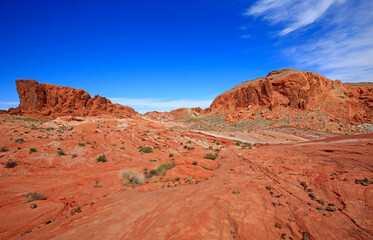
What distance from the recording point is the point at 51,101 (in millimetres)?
52188

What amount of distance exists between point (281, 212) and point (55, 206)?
24.8ft

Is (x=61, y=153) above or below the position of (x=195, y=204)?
above

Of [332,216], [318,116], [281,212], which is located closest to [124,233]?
[281,212]

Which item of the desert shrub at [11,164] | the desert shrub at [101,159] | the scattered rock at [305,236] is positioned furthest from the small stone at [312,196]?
the desert shrub at [11,164]

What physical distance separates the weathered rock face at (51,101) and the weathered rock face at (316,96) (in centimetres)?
4897

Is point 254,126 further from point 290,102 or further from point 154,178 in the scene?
point 154,178

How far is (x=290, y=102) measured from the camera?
4191cm

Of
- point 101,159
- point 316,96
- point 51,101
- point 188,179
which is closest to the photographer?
point 188,179

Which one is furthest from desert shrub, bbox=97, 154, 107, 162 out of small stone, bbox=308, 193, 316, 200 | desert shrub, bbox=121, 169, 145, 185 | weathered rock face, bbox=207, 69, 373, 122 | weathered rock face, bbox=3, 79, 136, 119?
weathered rock face, bbox=3, 79, 136, 119

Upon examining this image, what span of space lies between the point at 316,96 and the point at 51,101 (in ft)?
243

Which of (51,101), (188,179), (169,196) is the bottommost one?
(188,179)

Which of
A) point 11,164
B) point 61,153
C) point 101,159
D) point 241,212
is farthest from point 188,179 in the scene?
point 11,164

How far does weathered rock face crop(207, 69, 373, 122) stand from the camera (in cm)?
3744

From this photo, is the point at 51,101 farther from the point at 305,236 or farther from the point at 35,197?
the point at 305,236
